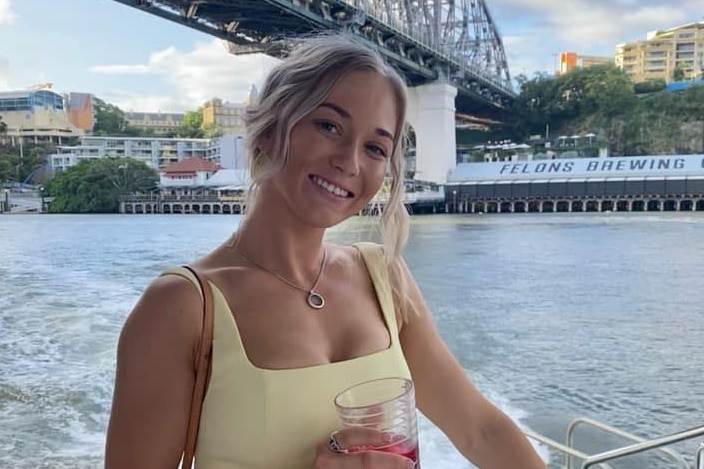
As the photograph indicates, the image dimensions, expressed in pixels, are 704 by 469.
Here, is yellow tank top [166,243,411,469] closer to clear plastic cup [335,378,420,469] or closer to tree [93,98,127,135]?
clear plastic cup [335,378,420,469]

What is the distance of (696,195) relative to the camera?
17453mm

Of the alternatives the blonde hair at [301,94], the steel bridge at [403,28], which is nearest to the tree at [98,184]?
the steel bridge at [403,28]

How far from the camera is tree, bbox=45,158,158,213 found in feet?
59.8

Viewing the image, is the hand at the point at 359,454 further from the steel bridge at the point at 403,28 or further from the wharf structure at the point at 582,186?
the wharf structure at the point at 582,186

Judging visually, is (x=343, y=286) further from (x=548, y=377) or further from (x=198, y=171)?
(x=198, y=171)

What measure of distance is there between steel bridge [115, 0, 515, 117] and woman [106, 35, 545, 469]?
407 cm

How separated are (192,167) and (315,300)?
2271 cm

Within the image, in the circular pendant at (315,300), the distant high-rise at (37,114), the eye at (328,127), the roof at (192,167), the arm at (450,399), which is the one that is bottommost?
the arm at (450,399)

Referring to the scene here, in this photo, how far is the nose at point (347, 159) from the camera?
448 mm

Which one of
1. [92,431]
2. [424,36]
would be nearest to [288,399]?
[92,431]

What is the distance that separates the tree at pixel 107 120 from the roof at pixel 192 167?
7.27 ft

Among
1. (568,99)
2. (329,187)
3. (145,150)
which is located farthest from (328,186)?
(568,99)

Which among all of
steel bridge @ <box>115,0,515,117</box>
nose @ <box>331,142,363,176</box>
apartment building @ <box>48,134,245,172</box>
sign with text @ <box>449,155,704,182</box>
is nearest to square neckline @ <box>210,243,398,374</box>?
nose @ <box>331,142,363,176</box>

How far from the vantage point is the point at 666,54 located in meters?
39.1
